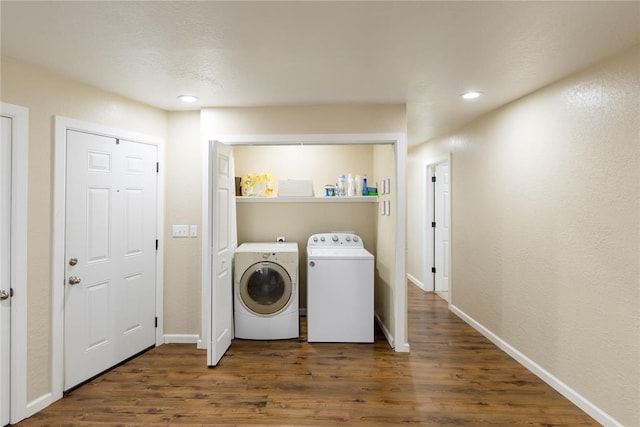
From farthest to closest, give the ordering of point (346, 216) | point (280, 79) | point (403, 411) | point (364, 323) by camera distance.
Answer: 1. point (346, 216)
2. point (364, 323)
3. point (280, 79)
4. point (403, 411)

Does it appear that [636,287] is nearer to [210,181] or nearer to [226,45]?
[226,45]

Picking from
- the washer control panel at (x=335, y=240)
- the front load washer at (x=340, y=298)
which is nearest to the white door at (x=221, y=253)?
the front load washer at (x=340, y=298)

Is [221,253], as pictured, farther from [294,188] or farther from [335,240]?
[335,240]

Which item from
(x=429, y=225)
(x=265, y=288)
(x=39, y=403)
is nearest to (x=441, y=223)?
(x=429, y=225)

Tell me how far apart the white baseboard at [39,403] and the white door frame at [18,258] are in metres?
0.03

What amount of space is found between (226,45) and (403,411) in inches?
103

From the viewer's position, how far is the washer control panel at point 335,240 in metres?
4.13

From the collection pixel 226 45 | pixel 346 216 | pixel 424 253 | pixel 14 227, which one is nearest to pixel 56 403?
pixel 14 227

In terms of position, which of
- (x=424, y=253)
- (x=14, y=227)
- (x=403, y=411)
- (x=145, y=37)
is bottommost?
(x=403, y=411)

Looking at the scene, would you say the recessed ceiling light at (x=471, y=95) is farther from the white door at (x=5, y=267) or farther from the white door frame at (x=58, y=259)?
the white door at (x=5, y=267)

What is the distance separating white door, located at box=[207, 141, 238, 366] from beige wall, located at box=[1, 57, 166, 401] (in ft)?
3.64

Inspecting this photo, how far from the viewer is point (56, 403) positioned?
241 centimetres

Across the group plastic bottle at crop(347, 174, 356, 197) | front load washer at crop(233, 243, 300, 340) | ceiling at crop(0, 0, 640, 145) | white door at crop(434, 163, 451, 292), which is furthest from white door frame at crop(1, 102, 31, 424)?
white door at crop(434, 163, 451, 292)

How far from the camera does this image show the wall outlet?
3.43 meters
